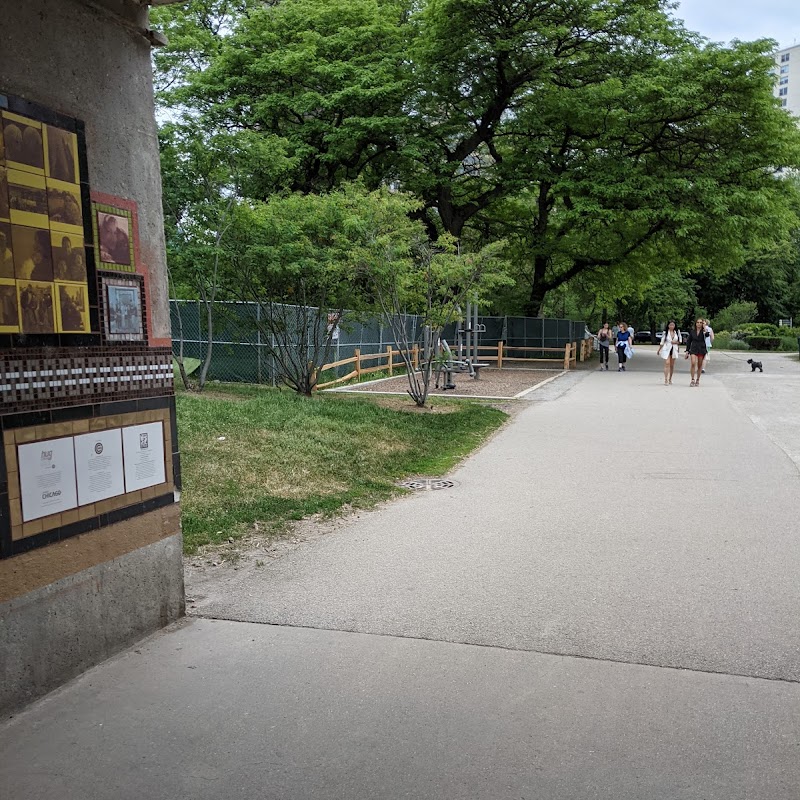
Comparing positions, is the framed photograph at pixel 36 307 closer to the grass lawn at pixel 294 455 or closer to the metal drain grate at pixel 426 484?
the grass lawn at pixel 294 455

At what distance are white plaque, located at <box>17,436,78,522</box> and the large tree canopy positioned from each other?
67.1 ft

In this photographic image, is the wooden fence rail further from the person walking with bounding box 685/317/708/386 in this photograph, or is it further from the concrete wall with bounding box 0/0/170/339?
the concrete wall with bounding box 0/0/170/339

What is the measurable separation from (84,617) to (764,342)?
4791 cm

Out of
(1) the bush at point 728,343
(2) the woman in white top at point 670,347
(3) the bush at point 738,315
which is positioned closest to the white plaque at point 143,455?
(2) the woman in white top at point 670,347

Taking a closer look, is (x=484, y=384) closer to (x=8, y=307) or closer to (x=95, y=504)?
(x=95, y=504)

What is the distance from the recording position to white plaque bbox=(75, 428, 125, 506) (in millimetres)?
3926

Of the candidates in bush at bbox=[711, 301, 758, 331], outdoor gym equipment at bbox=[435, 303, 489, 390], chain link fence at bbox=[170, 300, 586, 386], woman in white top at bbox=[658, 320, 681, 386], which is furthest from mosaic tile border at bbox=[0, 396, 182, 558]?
bush at bbox=[711, 301, 758, 331]

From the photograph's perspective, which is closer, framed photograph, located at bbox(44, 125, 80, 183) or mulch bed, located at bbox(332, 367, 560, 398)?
framed photograph, located at bbox(44, 125, 80, 183)

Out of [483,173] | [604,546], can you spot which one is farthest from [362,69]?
[604,546]

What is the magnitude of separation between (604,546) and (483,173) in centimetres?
2673

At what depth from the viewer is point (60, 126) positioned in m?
3.73

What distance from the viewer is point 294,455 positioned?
28.2ft

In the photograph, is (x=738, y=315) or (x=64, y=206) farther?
(x=738, y=315)

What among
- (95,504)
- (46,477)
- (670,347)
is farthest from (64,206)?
(670,347)
